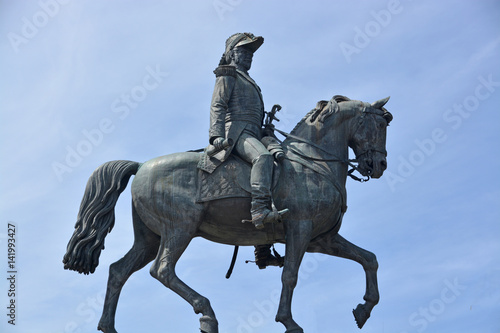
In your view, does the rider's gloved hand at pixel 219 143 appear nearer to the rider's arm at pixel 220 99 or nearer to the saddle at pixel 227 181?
the rider's arm at pixel 220 99

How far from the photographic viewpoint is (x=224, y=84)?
16.5 metres

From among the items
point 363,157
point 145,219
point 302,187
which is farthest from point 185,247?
point 363,157

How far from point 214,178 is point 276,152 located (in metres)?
1.08

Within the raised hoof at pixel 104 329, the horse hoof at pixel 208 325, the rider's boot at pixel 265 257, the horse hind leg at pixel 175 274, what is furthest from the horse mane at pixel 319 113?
the raised hoof at pixel 104 329

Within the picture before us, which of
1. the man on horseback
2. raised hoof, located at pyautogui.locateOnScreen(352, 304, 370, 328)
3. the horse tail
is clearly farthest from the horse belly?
raised hoof, located at pyautogui.locateOnScreen(352, 304, 370, 328)

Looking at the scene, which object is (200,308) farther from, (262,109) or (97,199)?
(262,109)

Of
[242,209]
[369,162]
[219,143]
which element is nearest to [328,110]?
[369,162]

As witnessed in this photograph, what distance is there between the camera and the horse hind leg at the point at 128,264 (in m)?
16.1

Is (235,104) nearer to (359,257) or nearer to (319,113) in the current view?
(319,113)

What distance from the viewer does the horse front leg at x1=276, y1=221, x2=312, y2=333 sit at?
51.4ft

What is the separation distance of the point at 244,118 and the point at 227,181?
1.17 m

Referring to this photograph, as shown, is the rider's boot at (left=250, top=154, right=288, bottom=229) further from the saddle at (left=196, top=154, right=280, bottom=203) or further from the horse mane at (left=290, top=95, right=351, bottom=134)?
the horse mane at (left=290, top=95, right=351, bottom=134)

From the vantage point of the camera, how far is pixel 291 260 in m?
15.9

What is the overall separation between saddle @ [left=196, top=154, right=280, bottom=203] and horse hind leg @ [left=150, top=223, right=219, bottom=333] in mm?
673
